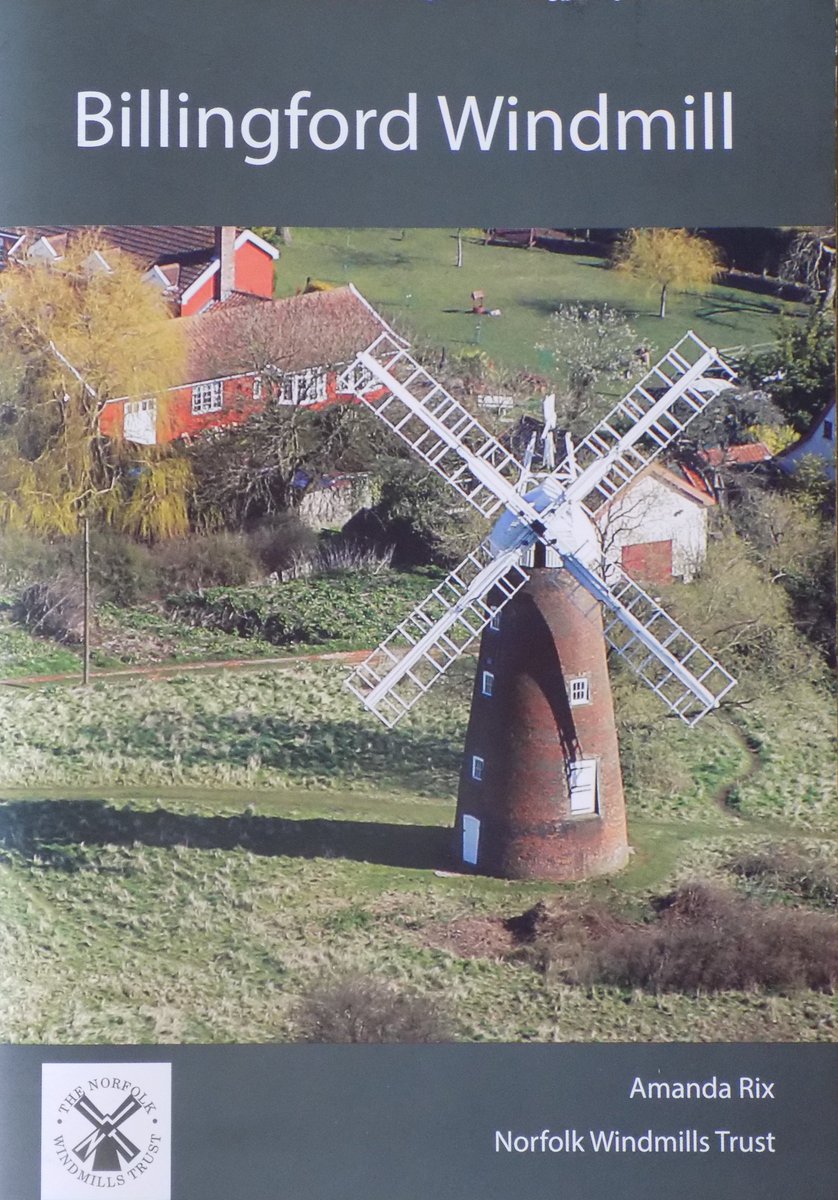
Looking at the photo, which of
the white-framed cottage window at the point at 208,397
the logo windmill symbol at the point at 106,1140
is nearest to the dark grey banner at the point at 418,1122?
the logo windmill symbol at the point at 106,1140

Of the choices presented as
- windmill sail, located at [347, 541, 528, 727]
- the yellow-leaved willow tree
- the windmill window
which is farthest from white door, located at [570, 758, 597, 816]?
the yellow-leaved willow tree

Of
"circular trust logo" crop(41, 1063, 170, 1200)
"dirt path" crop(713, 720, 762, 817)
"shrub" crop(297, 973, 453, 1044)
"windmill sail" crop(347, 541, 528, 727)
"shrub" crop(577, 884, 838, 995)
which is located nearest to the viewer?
"circular trust logo" crop(41, 1063, 170, 1200)

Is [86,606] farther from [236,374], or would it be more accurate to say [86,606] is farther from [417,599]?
[417,599]

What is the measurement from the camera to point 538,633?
7398mm

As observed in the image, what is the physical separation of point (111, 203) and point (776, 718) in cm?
370

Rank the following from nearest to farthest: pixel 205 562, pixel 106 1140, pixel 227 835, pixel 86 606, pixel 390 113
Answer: pixel 106 1140
pixel 390 113
pixel 227 835
pixel 86 606
pixel 205 562

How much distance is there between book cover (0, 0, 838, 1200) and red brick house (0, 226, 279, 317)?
0.06ft

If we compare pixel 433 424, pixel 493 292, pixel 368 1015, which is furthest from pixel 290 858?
pixel 493 292

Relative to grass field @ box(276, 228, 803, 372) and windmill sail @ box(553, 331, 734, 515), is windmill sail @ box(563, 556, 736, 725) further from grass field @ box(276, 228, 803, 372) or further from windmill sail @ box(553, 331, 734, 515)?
grass field @ box(276, 228, 803, 372)

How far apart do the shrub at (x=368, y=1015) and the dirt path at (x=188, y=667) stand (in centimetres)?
142

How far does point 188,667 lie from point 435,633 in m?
1.13

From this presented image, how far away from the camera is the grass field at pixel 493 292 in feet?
24.1

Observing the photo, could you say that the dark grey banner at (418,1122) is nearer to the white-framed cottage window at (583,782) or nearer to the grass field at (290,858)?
the grass field at (290,858)

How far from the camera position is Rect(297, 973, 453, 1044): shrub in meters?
7.20
